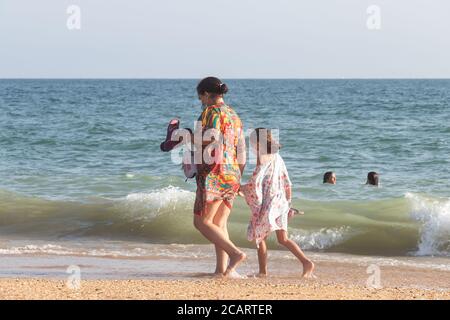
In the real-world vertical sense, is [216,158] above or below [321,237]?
above

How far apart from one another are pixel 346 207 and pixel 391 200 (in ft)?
2.69

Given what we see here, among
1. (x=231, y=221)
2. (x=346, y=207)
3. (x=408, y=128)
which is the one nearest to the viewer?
(x=231, y=221)

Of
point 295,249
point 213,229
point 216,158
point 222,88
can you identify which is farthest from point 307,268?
point 222,88

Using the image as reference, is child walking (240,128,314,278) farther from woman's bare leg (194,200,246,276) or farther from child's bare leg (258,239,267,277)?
woman's bare leg (194,200,246,276)

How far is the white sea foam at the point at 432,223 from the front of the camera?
34.5 ft

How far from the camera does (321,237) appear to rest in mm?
10820

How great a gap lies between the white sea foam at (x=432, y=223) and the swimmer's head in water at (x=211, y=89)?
4.37 m

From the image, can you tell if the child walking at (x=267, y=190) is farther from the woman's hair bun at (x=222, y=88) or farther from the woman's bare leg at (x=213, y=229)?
the woman's hair bun at (x=222, y=88)

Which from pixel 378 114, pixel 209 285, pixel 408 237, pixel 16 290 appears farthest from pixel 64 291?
pixel 378 114

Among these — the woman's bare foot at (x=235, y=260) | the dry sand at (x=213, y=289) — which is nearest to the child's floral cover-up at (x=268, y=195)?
the woman's bare foot at (x=235, y=260)

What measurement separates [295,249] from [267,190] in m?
0.60

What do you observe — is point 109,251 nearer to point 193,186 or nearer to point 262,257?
point 262,257

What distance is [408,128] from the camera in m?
27.6
